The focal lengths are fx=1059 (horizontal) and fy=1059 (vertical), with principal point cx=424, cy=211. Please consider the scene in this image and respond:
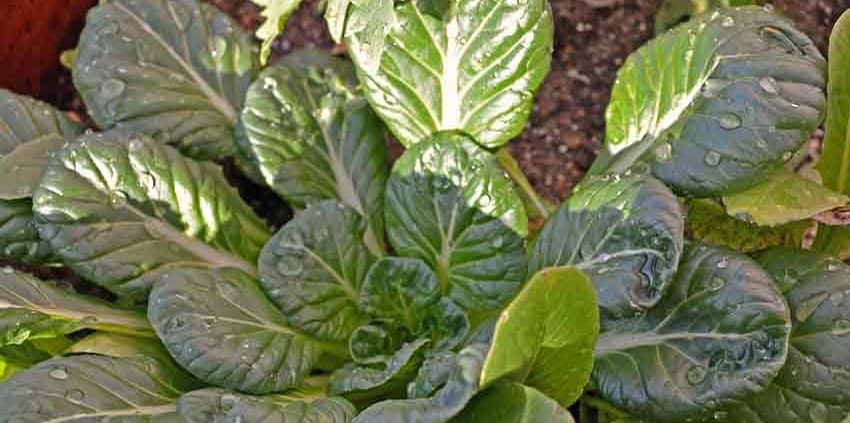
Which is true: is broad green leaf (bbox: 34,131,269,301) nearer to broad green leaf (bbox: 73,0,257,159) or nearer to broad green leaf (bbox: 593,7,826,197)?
broad green leaf (bbox: 73,0,257,159)

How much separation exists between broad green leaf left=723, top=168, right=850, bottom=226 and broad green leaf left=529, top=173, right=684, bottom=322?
0.12 meters

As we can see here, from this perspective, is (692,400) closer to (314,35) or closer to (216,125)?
(216,125)

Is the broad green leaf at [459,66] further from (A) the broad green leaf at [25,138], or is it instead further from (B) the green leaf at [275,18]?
(A) the broad green leaf at [25,138]

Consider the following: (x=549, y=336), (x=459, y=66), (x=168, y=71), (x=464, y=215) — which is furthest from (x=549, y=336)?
(x=168, y=71)

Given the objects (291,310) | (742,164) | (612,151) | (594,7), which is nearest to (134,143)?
(291,310)

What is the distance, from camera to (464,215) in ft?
4.19

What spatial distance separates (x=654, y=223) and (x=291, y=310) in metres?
0.46

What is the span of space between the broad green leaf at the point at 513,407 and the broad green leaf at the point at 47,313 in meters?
0.49

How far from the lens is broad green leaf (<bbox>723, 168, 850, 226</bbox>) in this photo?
46.4 inches

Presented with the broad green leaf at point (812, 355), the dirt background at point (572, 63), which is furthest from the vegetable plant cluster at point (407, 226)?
the dirt background at point (572, 63)

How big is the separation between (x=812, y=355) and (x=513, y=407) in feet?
1.41

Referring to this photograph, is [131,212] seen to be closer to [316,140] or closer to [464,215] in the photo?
[316,140]

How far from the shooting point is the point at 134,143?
1302mm

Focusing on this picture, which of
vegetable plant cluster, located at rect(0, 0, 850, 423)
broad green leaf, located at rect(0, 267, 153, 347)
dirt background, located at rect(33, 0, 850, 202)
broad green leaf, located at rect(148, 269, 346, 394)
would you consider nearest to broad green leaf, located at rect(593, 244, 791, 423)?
vegetable plant cluster, located at rect(0, 0, 850, 423)
